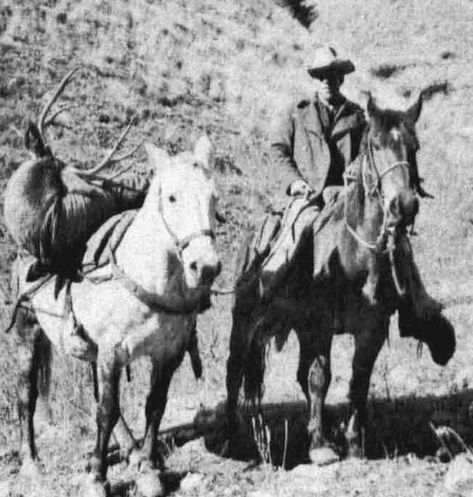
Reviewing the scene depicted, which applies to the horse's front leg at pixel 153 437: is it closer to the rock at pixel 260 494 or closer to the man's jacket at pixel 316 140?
the rock at pixel 260 494

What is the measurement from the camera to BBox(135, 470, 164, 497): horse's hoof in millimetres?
5008

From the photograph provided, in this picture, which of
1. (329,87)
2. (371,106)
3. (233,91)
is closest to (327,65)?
(329,87)

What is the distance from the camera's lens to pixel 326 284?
5.42 meters

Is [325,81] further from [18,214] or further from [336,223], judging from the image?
[18,214]

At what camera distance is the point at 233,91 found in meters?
19.8

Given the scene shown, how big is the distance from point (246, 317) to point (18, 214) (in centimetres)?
193

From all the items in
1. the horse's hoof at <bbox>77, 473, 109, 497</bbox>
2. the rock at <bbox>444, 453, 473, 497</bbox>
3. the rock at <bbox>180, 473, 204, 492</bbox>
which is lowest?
the rock at <bbox>180, 473, 204, 492</bbox>

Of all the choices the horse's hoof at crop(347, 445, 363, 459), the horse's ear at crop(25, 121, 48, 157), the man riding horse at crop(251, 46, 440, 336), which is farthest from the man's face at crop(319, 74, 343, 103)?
the horse's hoof at crop(347, 445, 363, 459)

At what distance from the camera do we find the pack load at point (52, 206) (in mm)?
5273

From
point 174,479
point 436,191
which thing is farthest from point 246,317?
point 436,191

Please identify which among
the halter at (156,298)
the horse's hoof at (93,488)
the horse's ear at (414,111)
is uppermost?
the horse's ear at (414,111)

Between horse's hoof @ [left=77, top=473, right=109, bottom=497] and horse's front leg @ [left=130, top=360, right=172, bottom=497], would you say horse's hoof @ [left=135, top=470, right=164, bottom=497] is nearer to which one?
horse's front leg @ [left=130, top=360, right=172, bottom=497]

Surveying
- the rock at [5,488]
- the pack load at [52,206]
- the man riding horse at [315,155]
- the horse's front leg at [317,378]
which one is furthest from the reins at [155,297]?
the rock at [5,488]

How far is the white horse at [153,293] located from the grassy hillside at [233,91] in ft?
8.92
